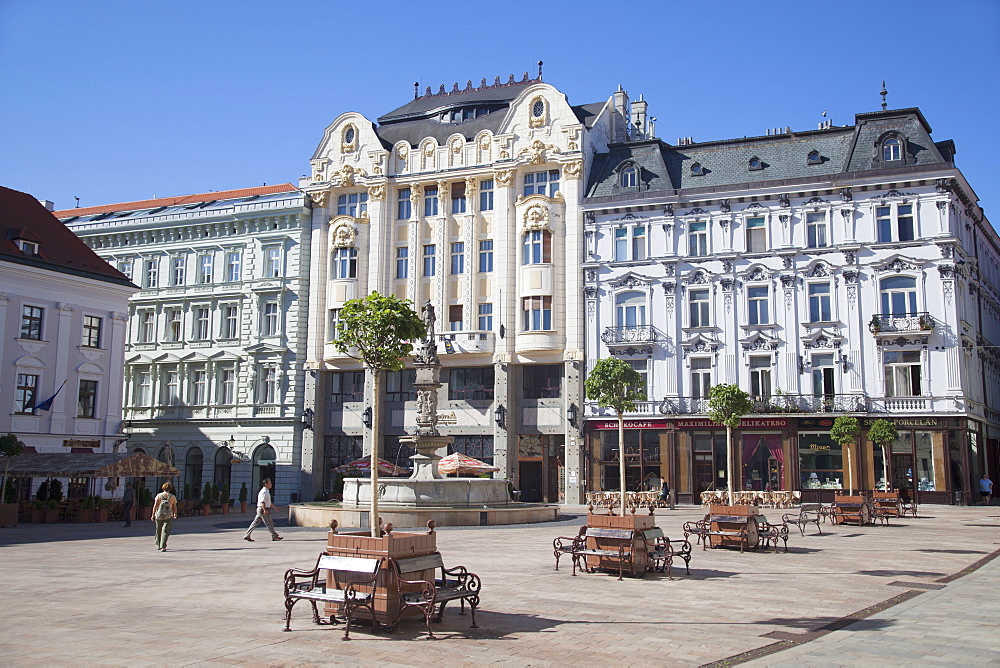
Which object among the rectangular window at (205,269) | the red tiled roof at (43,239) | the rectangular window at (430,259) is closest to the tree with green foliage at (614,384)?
the rectangular window at (430,259)

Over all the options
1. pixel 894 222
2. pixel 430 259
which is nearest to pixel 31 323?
pixel 430 259

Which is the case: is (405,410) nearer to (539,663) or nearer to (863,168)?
(863,168)

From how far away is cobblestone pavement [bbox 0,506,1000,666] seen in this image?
383 inches

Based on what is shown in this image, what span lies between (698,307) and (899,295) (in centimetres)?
977

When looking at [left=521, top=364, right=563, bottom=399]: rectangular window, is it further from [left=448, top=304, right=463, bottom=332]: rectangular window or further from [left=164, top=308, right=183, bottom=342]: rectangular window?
[left=164, top=308, right=183, bottom=342]: rectangular window

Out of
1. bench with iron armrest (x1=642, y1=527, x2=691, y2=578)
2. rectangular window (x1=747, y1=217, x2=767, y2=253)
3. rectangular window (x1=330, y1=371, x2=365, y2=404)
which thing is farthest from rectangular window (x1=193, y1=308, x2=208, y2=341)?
bench with iron armrest (x1=642, y1=527, x2=691, y2=578)

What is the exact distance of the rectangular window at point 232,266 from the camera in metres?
56.6

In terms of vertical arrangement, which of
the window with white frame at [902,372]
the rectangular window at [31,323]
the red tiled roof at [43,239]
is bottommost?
the window with white frame at [902,372]

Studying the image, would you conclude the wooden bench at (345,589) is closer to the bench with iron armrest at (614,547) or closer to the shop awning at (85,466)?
the bench with iron armrest at (614,547)

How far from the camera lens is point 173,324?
188 feet

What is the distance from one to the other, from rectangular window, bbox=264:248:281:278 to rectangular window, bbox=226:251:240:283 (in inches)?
79.8

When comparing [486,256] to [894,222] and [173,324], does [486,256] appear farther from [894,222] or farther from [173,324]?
[894,222]

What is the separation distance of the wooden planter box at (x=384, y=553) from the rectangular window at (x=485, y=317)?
3936 cm

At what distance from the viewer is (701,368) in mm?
47250
